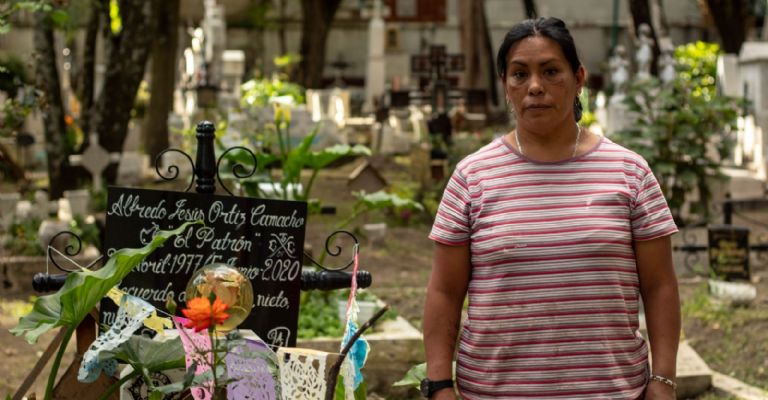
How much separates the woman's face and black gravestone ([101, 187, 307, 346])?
1219 mm

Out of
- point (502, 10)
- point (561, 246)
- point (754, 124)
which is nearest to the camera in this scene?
point (561, 246)

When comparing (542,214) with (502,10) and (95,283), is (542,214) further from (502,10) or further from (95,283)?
(502,10)

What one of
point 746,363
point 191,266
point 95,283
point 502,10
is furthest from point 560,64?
point 502,10

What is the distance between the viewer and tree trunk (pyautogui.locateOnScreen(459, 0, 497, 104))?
37938 millimetres

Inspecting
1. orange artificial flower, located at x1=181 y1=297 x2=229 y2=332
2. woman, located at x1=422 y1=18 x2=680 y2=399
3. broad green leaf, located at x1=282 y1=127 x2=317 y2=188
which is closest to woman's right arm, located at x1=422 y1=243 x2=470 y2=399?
woman, located at x1=422 y1=18 x2=680 y2=399

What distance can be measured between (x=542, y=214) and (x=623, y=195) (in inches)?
8.3

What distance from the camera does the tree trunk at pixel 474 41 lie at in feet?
124

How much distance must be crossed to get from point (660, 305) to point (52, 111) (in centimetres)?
1307

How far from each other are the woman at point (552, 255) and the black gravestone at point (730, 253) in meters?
6.90

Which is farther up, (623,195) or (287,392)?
(623,195)

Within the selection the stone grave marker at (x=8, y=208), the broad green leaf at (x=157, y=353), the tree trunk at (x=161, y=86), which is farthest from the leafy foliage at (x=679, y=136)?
the tree trunk at (x=161, y=86)

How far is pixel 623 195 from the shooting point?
3486mm

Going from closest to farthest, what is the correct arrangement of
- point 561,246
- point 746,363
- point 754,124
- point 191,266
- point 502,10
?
point 561,246 < point 191,266 < point 746,363 < point 754,124 < point 502,10

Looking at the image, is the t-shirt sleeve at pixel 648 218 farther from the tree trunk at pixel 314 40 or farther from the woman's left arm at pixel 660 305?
the tree trunk at pixel 314 40
